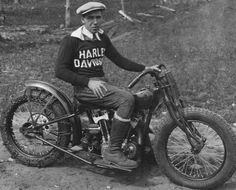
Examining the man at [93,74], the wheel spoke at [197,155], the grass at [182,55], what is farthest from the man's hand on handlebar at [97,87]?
the grass at [182,55]

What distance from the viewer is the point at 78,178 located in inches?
189

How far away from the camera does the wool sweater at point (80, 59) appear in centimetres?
457

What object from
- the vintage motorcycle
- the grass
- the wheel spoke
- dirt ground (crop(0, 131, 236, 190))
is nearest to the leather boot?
the vintage motorcycle

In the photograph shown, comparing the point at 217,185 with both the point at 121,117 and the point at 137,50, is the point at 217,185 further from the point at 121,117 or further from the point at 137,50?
the point at 137,50

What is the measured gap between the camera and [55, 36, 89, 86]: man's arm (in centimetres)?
454

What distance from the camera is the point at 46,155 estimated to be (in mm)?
5074

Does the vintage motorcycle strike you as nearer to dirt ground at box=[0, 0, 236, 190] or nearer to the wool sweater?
dirt ground at box=[0, 0, 236, 190]

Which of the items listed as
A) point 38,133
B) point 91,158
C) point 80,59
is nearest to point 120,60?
point 80,59

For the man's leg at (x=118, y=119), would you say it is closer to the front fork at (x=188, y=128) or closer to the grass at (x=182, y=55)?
the front fork at (x=188, y=128)

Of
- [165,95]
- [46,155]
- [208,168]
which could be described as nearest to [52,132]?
[46,155]

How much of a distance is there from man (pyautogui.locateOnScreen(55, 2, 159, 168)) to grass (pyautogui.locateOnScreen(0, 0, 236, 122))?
293cm

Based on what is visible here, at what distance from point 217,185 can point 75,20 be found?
808 inches

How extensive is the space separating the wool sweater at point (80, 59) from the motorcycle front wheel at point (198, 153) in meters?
0.93

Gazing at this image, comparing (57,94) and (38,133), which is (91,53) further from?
(38,133)
